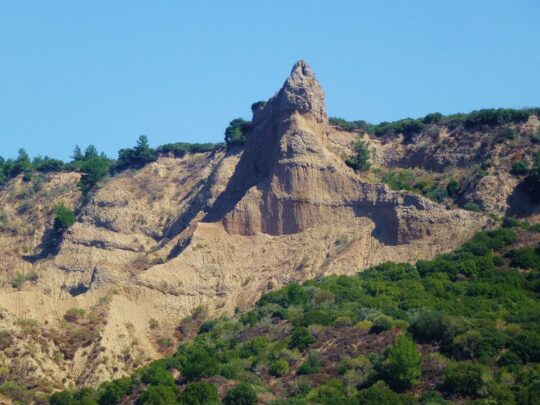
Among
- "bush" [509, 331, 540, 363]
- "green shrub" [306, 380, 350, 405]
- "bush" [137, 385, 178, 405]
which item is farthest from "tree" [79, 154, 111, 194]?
"bush" [509, 331, 540, 363]

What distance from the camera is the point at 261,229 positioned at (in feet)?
274

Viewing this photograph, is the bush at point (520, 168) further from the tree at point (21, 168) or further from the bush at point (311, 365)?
the tree at point (21, 168)

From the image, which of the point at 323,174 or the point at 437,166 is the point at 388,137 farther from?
the point at 323,174

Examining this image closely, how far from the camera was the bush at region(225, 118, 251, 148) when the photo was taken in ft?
311

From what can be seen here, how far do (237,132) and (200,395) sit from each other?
117 ft

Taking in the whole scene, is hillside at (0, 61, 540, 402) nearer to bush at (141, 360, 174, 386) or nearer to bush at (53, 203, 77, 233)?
bush at (53, 203, 77, 233)

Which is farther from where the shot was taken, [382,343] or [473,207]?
[473,207]

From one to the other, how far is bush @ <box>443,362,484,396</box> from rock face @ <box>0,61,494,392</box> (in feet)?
55.5

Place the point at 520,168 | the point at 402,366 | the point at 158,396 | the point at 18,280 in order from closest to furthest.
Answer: the point at 402,366 → the point at 158,396 → the point at 520,168 → the point at 18,280

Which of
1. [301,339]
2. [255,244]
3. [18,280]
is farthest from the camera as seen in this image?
[18,280]

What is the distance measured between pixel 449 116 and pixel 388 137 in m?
3.72

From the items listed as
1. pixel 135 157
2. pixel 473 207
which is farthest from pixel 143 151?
pixel 473 207

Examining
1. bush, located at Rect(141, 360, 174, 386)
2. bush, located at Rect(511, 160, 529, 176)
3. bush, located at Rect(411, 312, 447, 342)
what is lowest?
bush, located at Rect(141, 360, 174, 386)

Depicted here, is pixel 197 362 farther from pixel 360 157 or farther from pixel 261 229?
pixel 360 157
